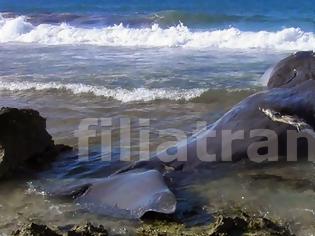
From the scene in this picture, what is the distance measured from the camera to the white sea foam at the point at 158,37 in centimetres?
1994

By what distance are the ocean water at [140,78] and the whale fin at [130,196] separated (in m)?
0.10

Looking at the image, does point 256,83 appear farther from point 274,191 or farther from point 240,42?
point 240,42

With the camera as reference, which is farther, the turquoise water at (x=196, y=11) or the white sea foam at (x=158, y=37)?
the turquoise water at (x=196, y=11)

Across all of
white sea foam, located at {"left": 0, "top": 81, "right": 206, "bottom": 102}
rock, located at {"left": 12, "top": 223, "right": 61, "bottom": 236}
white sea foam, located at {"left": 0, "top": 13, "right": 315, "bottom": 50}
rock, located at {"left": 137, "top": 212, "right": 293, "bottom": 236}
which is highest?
white sea foam, located at {"left": 0, "top": 13, "right": 315, "bottom": 50}

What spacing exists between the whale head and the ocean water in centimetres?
91

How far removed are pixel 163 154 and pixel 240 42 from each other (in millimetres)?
15002

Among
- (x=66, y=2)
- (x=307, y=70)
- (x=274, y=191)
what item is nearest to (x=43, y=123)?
(x=274, y=191)

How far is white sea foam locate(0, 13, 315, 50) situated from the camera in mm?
19941

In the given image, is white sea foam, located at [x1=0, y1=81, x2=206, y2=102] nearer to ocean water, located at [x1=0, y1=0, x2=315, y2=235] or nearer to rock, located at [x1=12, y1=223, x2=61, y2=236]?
ocean water, located at [x1=0, y1=0, x2=315, y2=235]

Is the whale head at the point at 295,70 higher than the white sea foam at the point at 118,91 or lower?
higher

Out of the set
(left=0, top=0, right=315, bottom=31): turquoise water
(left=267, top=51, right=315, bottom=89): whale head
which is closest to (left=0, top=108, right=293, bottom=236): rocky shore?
(left=267, top=51, right=315, bottom=89): whale head

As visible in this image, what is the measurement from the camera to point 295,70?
7.59m

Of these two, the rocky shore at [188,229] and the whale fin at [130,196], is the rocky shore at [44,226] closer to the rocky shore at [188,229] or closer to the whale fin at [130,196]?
the rocky shore at [188,229]

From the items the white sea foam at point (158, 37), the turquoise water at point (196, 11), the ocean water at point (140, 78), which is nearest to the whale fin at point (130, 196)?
the ocean water at point (140, 78)
